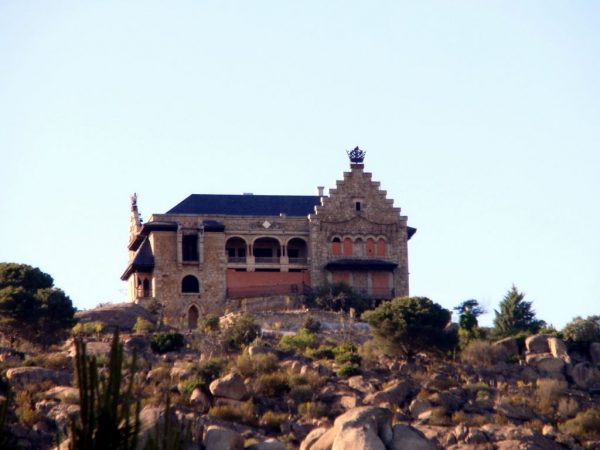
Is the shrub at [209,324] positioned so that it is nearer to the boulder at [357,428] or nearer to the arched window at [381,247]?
the arched window at [381,247]

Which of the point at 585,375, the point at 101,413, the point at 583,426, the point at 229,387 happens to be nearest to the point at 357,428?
the point at 229,387

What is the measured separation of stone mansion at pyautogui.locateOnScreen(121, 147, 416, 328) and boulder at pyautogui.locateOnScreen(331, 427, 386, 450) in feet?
103

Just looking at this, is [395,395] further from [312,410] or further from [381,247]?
[381,247]

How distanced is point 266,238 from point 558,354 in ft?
79.9

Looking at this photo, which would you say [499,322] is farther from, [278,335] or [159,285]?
[159,285]

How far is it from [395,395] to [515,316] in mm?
22578

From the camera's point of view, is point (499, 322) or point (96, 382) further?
point (499, 322)

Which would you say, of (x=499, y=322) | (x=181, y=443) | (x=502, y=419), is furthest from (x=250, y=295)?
(x=181, y=443)

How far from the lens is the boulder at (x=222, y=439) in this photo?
165 feet

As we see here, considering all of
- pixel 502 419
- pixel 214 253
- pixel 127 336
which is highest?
pixel 214 253

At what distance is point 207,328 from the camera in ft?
246

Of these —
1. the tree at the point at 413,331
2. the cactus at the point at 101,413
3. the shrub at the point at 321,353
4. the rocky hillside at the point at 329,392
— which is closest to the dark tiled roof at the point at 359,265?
the rocky hillside at the point at 329,392

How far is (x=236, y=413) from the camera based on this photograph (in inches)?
A: 2202

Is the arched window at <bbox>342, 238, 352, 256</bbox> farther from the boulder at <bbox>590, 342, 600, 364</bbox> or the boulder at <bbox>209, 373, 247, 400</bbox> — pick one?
the boulder at <bbox>209, 373, 247, 400</bbox>
